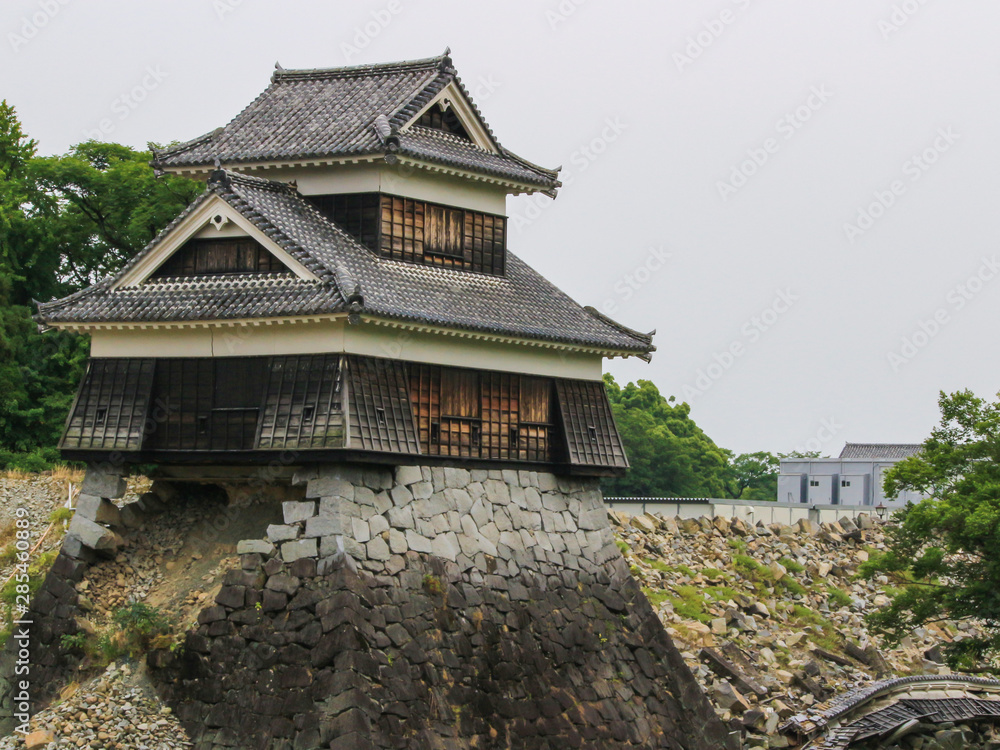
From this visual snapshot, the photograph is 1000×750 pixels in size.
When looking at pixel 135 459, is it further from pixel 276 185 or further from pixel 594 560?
pixel 594 560

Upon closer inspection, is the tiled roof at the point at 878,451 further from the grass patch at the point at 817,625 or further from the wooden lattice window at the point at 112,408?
the wooden lattice window at the point at 112,408

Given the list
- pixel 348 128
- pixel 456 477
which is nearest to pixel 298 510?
pixel 456 477

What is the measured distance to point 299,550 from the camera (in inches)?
1118

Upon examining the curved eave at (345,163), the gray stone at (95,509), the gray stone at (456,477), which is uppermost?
the curved eave at (345,163)

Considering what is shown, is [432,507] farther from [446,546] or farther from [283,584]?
[283,584]

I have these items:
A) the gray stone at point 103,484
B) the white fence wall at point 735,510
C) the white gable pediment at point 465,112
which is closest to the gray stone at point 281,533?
the gray stone at point 103,484

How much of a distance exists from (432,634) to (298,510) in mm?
3768

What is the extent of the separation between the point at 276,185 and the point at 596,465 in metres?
10.2

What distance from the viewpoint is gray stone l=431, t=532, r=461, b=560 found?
30625mm

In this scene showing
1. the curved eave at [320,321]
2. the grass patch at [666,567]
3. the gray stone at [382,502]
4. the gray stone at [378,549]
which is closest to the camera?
the gray stone at [378,549]

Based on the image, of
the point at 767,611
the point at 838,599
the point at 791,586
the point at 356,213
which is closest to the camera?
the point at 356,213

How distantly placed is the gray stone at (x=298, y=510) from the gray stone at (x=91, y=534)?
15.0ft

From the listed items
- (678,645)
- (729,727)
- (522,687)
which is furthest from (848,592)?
(522,687)

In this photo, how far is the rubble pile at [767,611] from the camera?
126ft
